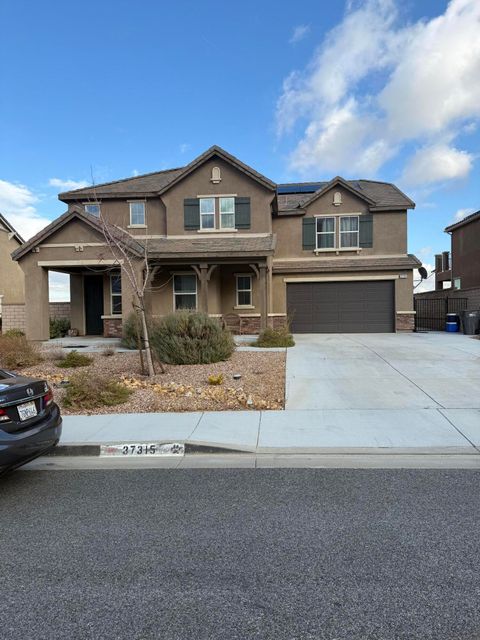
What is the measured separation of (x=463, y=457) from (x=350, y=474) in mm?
1550

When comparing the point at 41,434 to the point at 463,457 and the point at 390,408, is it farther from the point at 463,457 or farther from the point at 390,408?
the point at 390,408

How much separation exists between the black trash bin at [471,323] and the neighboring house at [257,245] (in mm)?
2221

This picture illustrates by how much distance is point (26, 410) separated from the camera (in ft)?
15.0

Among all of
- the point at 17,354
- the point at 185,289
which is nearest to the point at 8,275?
the point at 185,289

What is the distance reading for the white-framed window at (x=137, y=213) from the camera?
19.8m

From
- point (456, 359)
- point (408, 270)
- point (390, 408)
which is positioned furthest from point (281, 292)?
point (390, 408)

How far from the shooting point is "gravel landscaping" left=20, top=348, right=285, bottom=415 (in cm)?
778

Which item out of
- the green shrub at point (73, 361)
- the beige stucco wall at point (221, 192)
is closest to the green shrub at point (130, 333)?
the green shrub at point (73, 361)

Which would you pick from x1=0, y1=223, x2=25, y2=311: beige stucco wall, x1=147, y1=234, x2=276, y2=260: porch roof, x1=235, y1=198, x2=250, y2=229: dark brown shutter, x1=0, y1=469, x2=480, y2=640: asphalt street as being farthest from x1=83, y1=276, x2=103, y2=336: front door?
x1=0, y1=469, x2=480, y2=640: asphalt street

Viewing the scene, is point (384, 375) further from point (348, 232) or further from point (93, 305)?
point (93, 305)

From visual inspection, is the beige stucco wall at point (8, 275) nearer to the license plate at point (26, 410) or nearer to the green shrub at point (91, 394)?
the green shrub at point (91, 394)

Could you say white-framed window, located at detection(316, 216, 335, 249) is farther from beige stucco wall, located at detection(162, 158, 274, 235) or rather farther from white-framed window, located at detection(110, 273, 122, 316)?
white-framed window, located at detection(110, 273, 122, 316)

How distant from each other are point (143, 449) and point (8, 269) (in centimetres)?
2335

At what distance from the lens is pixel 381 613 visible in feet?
8.77
